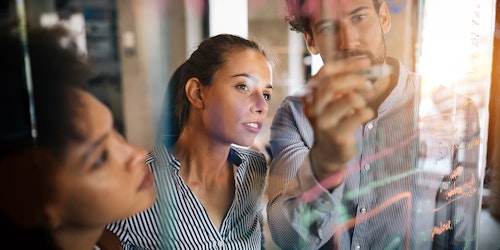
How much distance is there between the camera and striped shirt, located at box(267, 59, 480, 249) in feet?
3.25

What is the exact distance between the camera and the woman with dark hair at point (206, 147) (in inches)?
33.9

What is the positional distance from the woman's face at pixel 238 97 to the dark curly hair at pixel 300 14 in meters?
0.12

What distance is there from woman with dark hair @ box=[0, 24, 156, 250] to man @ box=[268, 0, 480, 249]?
1.35ft

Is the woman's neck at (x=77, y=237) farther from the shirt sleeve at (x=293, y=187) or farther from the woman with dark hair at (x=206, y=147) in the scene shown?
the shirt sleeve at (x=293, y=187)

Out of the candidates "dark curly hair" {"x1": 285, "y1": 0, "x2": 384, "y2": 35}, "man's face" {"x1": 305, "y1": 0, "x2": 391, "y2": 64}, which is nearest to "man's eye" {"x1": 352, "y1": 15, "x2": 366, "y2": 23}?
"man's face" {"x1": 305, "y1": 0, "x2": 391, "y2": 64}

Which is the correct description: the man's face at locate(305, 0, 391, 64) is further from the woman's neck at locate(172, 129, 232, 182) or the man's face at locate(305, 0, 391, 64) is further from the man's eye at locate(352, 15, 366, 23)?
the woman's neck at locate(172, 129, 232, 182)

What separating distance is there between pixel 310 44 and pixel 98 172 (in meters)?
0.54

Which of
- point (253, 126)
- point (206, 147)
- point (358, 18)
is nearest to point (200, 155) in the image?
point (206, 147)

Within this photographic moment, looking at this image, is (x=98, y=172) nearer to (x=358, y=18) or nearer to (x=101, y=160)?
(x=101, y=160)

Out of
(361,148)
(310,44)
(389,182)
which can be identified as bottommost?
(389,182)

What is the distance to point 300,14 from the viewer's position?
97 cm

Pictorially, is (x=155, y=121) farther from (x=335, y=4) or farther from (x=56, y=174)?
(x=335, y=4)

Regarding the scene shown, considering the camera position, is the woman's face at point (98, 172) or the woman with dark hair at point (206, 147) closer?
the woman's face at point (98, 172)

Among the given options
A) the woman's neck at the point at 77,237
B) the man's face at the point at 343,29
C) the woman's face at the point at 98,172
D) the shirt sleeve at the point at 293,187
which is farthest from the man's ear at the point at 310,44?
the woman's neck at the point at 77,237
